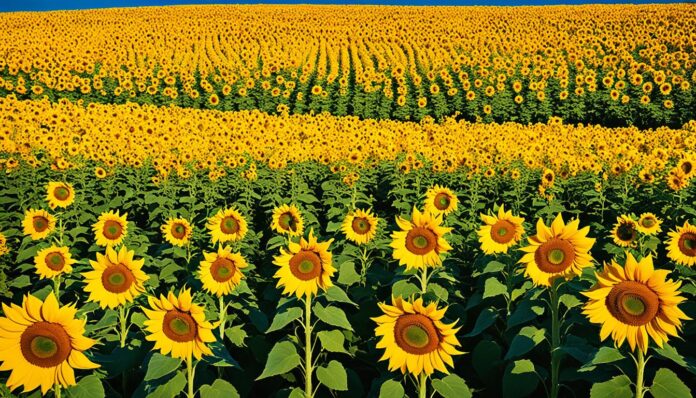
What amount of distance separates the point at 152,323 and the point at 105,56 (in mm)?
28034

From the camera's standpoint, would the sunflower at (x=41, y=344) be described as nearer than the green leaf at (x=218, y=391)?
Yes

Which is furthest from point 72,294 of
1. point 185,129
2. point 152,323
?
point 185,129

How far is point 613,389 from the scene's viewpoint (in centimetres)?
250

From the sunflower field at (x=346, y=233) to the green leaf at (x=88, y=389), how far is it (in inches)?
0.4

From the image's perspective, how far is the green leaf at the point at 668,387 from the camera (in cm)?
245

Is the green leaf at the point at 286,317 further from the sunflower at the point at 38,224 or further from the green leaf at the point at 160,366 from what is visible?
the sunflower at the point at 38,224

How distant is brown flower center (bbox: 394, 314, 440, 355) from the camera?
253cm

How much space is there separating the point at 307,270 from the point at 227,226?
1.89m

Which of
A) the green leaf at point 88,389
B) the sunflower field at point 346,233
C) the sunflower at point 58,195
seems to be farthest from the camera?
the sunflower at point 58,195

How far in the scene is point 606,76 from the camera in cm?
2456

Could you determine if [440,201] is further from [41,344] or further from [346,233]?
[41,344]

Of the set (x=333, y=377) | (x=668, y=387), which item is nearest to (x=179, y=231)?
(x=333, y=377)

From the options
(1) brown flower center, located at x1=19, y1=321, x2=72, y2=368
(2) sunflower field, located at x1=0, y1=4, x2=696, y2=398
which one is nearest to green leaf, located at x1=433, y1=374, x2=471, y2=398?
(2) sunflower field, located at x1=0, y1=4, x2=696, y2=398

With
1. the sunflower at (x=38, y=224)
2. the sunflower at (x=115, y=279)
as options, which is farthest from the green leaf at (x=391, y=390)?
the sunflower at (x=38, y=224)
